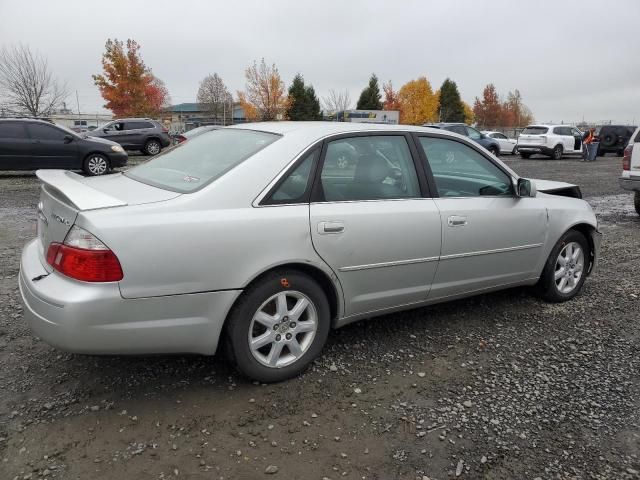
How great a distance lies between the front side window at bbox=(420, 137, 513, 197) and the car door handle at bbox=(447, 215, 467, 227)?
0.18 meters

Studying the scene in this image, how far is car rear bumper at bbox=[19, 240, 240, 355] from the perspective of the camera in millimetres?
2418

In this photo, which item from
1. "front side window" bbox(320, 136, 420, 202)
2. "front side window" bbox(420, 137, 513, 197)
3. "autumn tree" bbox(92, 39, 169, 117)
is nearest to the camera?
"front side window" bbox(320, 136, 420, 202)

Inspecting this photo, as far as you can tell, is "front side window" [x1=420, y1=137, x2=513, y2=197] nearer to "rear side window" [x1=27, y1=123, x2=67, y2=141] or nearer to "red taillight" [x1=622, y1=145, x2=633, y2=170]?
"red taillight" [x1=622, y1=145, x2=633, y2=170]

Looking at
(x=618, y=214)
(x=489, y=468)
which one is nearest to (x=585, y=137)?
(x=618, y=214)

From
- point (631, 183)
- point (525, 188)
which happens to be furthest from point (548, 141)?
point (525, 188)

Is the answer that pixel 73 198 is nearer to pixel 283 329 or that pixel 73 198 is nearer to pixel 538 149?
pixel 283 329

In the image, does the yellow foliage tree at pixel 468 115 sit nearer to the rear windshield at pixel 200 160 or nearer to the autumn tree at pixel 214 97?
the autumn tree at pixel 214 97

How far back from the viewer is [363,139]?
3.38m

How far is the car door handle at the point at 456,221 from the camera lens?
11.4ft

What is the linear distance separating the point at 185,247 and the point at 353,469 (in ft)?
4.31

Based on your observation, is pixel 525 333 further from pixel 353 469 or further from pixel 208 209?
pixel 208 209

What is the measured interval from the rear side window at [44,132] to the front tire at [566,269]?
39.4 feet

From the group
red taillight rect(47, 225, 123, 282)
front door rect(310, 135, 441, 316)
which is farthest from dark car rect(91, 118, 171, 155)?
red taillight rect(47, 225, 123, 282)

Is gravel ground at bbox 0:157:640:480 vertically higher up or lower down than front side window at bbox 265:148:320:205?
lower down
